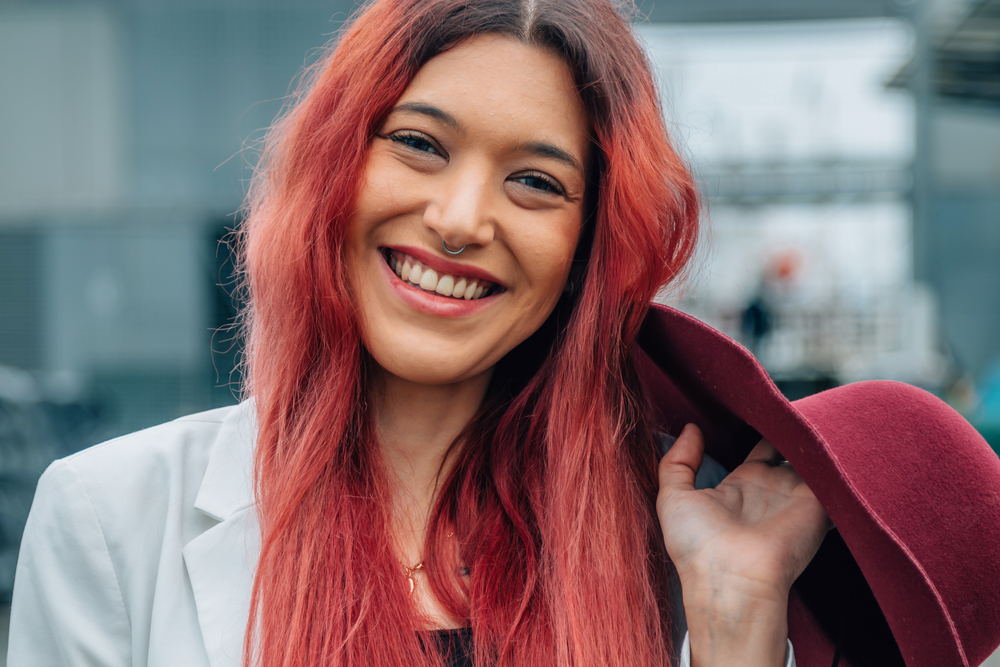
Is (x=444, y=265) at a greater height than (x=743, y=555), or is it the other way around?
(x=444, y=265)

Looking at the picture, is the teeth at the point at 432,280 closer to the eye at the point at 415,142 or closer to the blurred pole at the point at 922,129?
the eye at the point at 415,142

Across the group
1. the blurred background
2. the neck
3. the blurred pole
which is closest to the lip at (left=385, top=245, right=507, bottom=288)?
the neck

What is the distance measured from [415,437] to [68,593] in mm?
582

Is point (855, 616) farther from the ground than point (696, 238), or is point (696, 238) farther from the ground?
point (696, 238)

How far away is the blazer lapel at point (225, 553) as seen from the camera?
1.16 metres

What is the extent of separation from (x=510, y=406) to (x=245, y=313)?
1.90 ft

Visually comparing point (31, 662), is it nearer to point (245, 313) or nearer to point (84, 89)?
point (245, 313)

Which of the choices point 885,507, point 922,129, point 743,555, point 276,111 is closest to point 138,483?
point 743,555

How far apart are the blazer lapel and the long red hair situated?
Answer: 0.11 feet

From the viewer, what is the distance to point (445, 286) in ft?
4.07

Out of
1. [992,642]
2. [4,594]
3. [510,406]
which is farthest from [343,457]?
[4,594]

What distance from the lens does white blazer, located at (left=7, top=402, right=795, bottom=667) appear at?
3.78ft

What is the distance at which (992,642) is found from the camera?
105 centimetres

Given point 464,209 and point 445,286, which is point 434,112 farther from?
point 445,286
